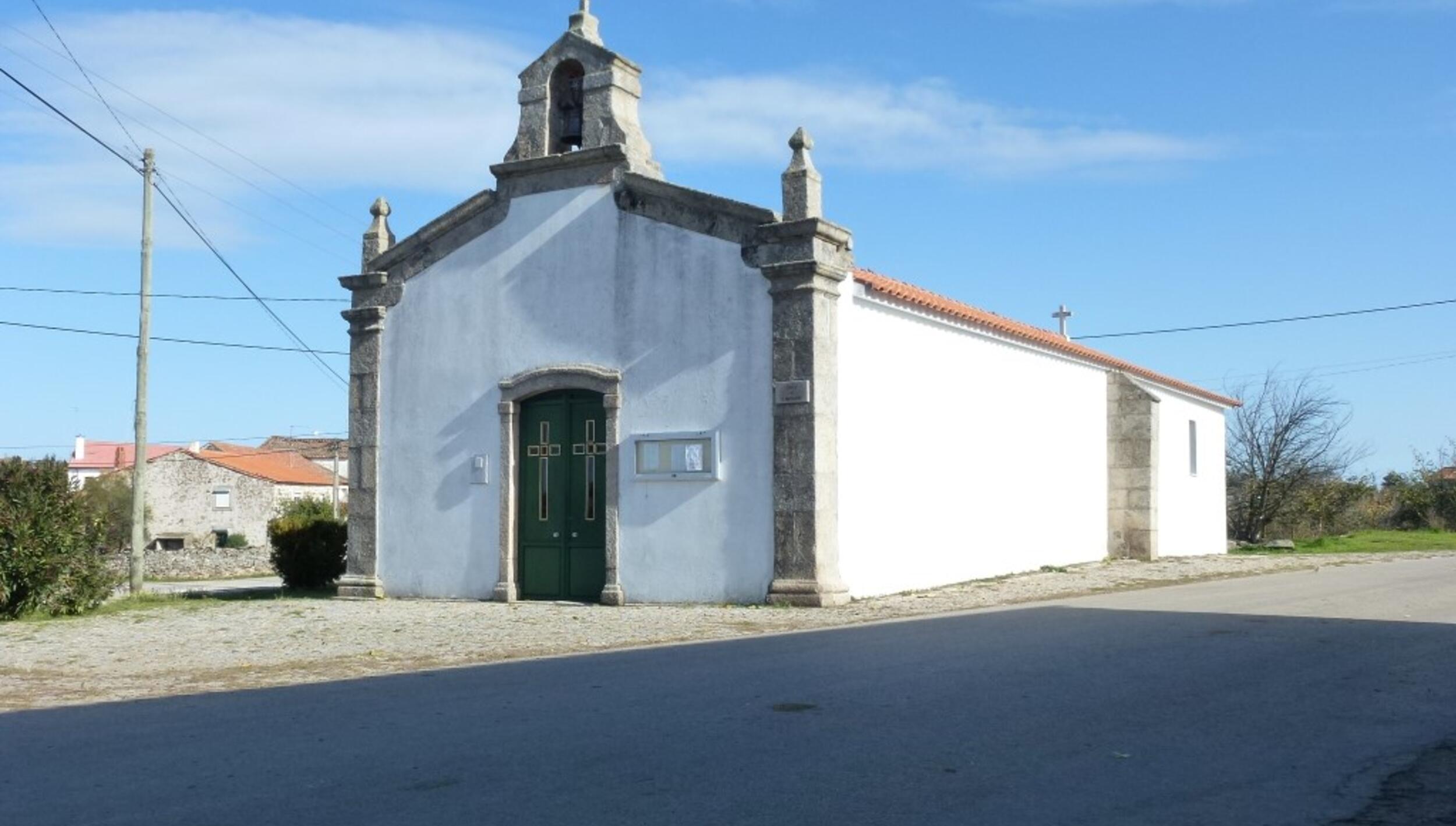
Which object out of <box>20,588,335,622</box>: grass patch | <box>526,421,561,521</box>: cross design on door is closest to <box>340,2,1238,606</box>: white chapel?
<box>526,421,561,521</box>: cross design on door

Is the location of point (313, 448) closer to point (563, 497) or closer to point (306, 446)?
point (306, 446)

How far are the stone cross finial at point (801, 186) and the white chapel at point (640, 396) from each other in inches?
1.0

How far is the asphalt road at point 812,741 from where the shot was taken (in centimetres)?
541

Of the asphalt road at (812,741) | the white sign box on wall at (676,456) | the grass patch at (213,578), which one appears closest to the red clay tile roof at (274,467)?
the grass patch at (213,578)

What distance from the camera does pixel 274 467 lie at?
60.2 meters

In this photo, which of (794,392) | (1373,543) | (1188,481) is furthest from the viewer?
(1373,543)

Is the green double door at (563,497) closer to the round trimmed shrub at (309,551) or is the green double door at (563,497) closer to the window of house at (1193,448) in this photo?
the round trimmed shrub at (309,551)

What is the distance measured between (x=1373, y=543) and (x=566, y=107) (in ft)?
74.7

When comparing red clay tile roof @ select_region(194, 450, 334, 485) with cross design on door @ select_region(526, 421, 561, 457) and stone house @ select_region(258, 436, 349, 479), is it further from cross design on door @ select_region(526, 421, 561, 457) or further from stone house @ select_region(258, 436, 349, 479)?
cross design on door @ select_region(526, 421, 561, 457)

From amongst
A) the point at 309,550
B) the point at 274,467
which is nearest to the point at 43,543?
the point at 309,550

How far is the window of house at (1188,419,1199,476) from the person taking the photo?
92.2ft

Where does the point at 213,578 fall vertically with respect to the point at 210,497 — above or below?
below

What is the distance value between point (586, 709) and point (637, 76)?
1128cm

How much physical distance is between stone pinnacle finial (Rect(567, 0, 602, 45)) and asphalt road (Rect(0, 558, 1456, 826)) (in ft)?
30.9
